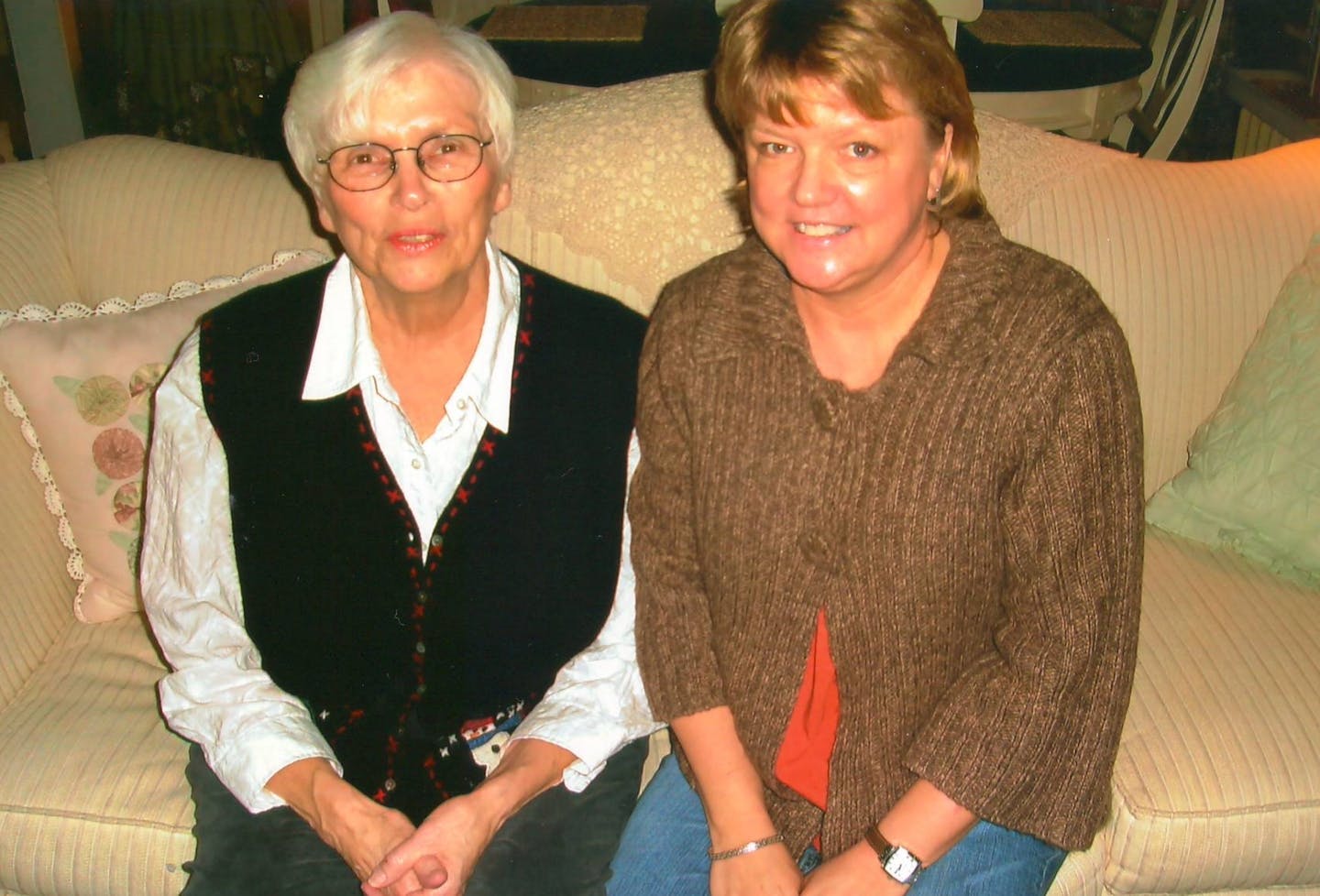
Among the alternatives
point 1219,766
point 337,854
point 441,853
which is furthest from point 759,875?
point 1219,766

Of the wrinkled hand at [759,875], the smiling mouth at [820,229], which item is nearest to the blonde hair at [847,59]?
the smiling mouth at [820,229]

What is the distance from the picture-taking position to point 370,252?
132 cm

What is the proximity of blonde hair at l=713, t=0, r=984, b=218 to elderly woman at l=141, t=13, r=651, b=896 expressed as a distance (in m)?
0.32

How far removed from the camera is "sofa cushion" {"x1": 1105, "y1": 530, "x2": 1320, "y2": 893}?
1468 mm

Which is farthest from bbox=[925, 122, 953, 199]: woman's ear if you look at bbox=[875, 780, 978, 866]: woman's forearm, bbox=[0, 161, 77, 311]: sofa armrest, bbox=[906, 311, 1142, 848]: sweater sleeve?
bbox=[0, 161, 77, 311]: sofa armrest

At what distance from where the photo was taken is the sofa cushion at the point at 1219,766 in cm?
147

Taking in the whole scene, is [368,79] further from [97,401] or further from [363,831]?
[363,831]

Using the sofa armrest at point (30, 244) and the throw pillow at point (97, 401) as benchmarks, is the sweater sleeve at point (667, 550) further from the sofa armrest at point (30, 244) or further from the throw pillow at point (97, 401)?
the sofa armrest at point (30, 244)

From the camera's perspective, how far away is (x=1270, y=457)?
179 cm

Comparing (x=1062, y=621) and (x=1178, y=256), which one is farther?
(x=1178, y=256)

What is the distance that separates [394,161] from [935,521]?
709mm

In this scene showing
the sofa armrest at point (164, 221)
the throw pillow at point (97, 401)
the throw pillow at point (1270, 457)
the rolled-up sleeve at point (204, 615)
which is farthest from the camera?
the sofa armrest at point (164, 221)

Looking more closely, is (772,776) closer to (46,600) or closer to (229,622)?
(229,622)

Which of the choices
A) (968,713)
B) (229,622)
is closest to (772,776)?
(968,713)
